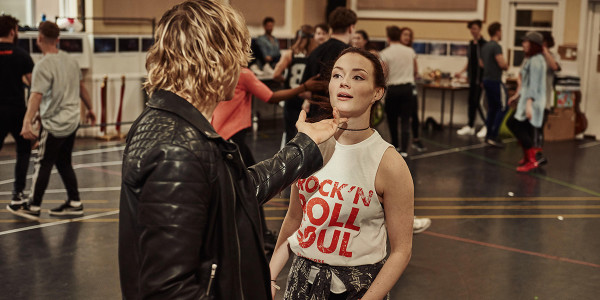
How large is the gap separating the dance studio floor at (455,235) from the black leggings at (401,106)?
0.49 meters

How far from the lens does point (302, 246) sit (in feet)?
9.36

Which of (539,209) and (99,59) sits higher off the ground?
(99,59)

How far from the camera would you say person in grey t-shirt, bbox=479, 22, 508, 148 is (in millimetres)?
11891

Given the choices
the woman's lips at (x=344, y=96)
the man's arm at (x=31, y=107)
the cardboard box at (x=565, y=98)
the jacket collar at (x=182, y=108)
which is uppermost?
the jacket collar at (x=182, y=108)

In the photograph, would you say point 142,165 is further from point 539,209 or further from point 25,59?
point 539,209

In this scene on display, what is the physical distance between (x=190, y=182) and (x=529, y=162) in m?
8.72

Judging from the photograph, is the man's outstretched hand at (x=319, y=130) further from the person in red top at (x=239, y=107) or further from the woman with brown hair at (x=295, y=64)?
the woman with brown hair at (x=295, y=64)

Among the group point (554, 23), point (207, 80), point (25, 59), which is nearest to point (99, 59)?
point (25, 59)

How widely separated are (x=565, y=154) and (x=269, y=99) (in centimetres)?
705

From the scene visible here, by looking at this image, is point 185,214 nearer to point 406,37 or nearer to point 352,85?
point 352,85

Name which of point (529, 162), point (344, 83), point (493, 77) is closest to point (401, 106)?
point (529, 162)

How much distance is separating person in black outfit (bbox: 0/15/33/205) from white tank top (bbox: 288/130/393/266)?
16.3 feet

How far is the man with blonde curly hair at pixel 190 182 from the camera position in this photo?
1719mm

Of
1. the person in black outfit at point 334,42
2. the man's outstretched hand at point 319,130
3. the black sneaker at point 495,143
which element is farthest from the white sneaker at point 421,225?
the black sneaker at point 495,143
